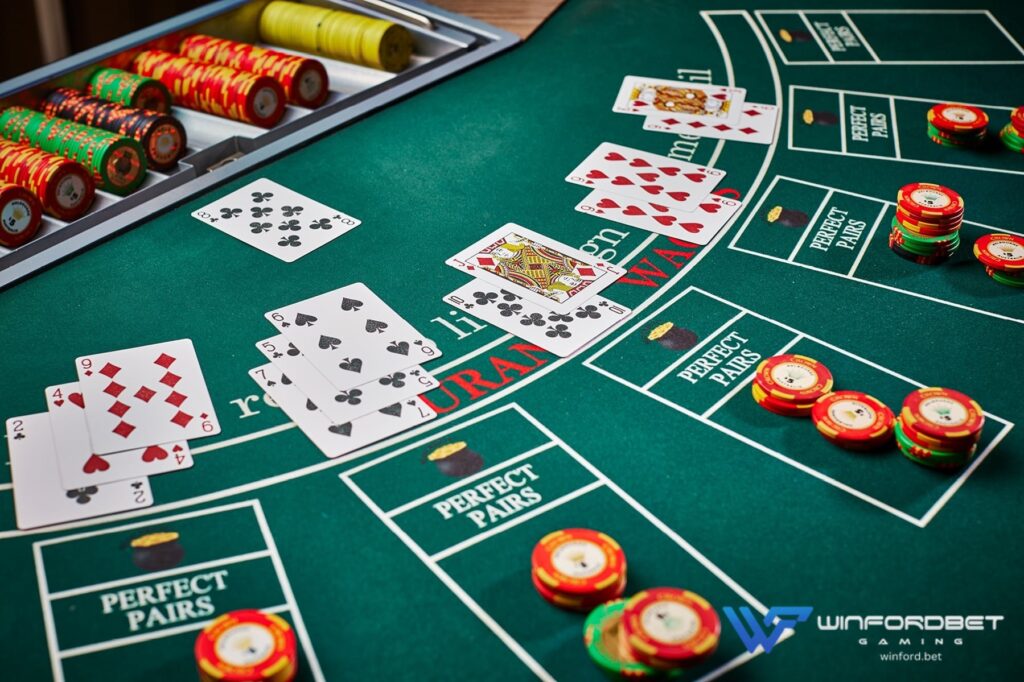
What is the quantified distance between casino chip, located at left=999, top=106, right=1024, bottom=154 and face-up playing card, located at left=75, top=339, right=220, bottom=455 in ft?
11.1

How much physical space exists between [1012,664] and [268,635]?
1.68 metres

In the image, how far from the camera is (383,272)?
390cm


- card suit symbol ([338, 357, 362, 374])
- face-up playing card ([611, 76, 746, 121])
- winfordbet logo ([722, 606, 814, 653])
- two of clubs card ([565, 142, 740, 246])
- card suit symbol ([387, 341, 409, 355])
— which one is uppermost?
face-up playing card ([611, 76, 746, 121])

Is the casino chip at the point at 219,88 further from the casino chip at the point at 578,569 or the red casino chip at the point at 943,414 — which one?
the red casino chip at the point at 943,414

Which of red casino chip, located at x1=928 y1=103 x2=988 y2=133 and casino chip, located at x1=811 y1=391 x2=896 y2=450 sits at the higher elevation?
red casino chip, located at x1=928 y1=103 x2=988 y2=133

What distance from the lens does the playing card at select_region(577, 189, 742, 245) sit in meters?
4.06

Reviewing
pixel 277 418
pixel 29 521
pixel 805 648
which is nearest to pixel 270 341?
pixel 277 418

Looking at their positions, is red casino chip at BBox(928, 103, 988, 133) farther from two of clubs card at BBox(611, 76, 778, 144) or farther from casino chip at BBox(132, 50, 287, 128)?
casino chip at BBox(132, 50, 287, 128)

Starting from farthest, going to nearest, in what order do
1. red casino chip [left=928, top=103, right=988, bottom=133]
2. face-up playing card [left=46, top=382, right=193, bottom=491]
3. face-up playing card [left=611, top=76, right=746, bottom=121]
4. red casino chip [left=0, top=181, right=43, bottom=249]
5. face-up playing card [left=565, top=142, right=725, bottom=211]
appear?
face-up playing card [left=611, top=76, right=746, bottom=121] < red casino chip [left=928, top=103, right=988, bottom=133] < face-up playing card [left=565, top=142, right=725, bottom=211] < red casino chip [left=0, top=181, right=43, bottom=249] < face-up playing card [left=46, top=382, right=193, bottom=491]

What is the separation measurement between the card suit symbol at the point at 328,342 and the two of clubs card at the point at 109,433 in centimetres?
38

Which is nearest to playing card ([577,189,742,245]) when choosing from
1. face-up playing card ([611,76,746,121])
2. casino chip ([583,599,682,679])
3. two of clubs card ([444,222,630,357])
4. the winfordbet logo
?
two of clubs card ([444,222,630,357])

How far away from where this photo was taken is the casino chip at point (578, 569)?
2.58 m

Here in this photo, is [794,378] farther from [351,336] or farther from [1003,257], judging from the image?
[351,336]

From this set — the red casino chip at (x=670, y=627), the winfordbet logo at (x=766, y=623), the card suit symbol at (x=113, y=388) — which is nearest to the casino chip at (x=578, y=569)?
the red casino chip at (x=670, y=627)
